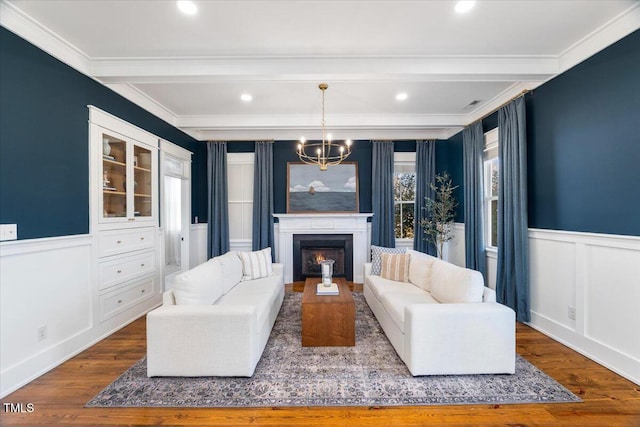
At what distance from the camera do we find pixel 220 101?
13.7 ft

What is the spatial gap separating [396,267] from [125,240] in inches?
137

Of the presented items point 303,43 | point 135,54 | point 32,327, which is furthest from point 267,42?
point 32,327

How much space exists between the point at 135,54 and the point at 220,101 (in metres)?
1.29

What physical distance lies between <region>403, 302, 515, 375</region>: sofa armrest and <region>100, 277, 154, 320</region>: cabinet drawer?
324 centimetres

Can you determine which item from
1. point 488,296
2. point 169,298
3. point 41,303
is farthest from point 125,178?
point 488,296

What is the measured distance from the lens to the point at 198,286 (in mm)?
2643

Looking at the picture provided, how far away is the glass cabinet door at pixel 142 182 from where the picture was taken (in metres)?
3.81

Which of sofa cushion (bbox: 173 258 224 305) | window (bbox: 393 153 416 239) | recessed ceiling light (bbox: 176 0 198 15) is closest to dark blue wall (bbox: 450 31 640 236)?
window (bbox: 393 153 416 239)

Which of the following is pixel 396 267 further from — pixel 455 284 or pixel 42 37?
pixel 42 37

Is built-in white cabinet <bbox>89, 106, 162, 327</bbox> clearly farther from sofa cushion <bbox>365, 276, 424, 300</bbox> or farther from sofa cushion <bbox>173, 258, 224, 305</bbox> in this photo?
sofa cushion <bbox>365, 276, 424, 300</bbox>

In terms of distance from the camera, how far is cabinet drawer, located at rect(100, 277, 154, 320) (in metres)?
3.21

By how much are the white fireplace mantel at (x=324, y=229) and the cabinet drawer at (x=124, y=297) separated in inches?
91.3

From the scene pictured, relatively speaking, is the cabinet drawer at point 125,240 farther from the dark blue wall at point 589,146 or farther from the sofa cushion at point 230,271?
the dark blue wall at point 589,146

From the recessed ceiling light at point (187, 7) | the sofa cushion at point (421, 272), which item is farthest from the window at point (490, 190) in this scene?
the recessed ceiling light at point (187, 7)
